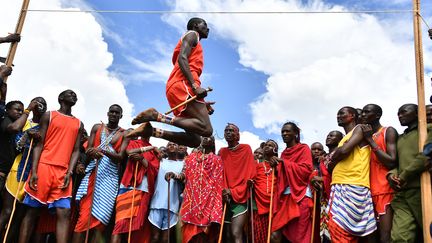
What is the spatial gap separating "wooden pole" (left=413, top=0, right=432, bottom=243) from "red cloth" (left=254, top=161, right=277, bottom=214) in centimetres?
259

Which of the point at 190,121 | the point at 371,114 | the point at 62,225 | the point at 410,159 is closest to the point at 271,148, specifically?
the point at 371,114

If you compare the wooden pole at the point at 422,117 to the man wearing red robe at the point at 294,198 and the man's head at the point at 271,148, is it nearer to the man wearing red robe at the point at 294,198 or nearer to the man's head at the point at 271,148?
the man wearing red robe at the point at 294,198

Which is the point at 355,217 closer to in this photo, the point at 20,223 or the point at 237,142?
the point at 237,142

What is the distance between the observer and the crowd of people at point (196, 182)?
18.2 feet

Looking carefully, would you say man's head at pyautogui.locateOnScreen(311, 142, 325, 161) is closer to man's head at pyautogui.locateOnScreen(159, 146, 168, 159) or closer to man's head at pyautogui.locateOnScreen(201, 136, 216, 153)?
man's head at pyautogui.locateOnScreen(201, 136, 216, 153)

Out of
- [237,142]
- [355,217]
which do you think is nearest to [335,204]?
[355,217]

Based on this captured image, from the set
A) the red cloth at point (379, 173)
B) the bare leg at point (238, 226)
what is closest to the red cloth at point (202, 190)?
the bare leg at point (238, 226)

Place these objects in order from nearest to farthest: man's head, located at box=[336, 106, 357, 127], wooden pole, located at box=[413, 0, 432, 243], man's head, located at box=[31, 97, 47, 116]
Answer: wooden pole, located at box=[413, 0, 432, 243]
man's head, located at box=[336, 106, 357, 127]
man's head, located at box=[31, 97, 47, 116]

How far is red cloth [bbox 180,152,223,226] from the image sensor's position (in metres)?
6.76

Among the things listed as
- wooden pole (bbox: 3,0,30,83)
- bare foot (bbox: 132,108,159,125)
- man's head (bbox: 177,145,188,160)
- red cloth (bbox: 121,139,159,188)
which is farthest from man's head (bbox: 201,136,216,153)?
wooden pole (bbox: 3,0,30,83)

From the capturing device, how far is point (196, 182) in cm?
703

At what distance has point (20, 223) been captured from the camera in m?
6.33

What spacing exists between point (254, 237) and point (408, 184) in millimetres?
2735

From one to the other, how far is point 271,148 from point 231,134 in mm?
745
